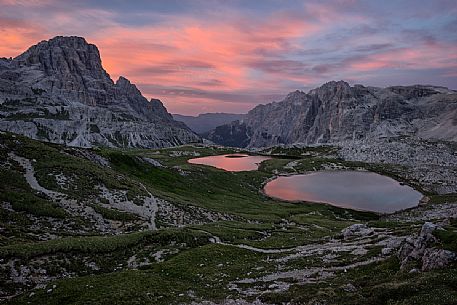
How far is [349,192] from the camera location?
160875 mm

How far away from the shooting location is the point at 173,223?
2721 inches

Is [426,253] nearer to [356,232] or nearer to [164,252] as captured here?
[356,232]

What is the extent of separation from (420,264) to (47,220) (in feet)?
158

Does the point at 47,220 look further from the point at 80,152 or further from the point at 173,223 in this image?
the point at 80,152

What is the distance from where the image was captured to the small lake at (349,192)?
5512 inches

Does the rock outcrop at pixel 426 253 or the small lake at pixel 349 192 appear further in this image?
the small lake at pixel 349 192

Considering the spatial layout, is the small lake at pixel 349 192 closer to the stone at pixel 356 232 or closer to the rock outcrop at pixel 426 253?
the stone at pixel 356 232

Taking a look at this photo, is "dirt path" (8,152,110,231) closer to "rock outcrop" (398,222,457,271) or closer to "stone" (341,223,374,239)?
"stone" (341,223,374,239)

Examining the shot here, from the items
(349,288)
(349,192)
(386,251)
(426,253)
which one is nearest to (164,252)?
(349,288)

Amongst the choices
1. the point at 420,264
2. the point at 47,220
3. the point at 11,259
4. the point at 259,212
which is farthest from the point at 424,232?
the point at 259,212

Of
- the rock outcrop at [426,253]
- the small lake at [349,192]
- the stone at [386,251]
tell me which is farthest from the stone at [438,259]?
the small lake at [349,192]

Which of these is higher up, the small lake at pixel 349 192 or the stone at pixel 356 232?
the stone at pixel 356 232

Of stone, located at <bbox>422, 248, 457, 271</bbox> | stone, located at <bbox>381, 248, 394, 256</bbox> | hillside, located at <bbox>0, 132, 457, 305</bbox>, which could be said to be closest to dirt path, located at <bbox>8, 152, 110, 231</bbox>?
hillside, located at <bbox>0, 132, 457, 305</bbox>

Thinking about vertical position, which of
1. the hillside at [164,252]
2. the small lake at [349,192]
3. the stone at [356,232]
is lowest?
the small lake at [349,192]
